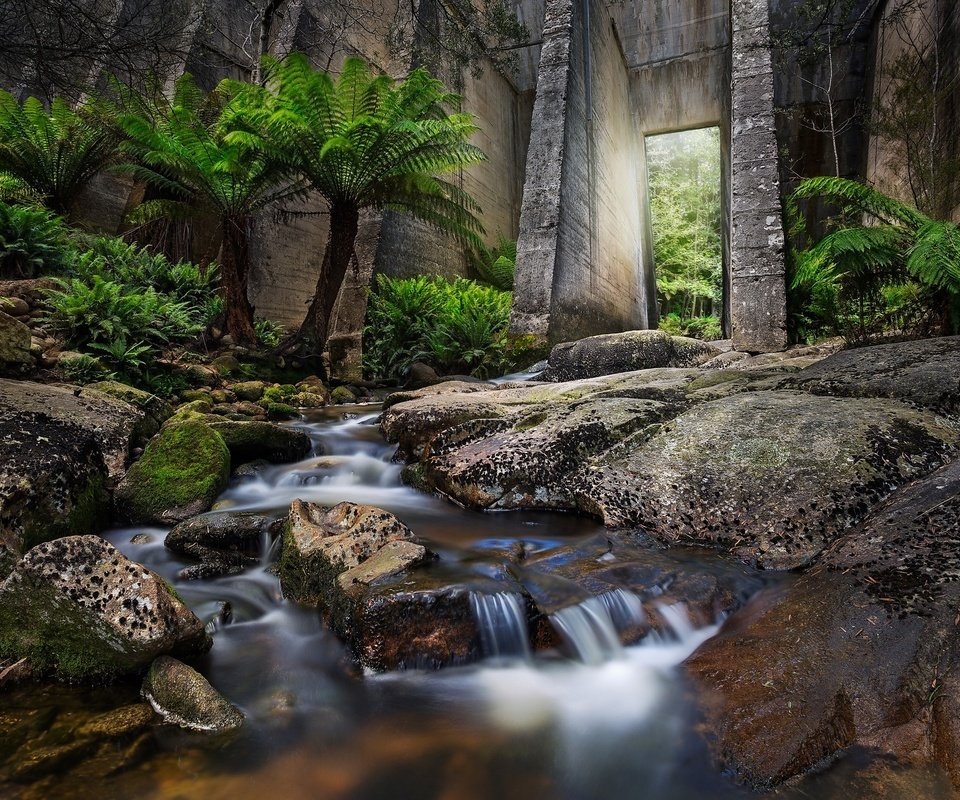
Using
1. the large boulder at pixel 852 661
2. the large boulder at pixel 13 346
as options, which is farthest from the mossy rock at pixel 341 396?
the large boulder at pixel 852 661

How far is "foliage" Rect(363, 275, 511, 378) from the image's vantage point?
8.50 metres

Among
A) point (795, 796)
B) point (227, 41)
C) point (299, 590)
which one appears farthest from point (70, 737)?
point (227, 41)

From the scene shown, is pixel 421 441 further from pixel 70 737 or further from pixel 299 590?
pixel 70 737

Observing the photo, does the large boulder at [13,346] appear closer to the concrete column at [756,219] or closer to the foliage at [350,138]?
the foliage at [350,138]

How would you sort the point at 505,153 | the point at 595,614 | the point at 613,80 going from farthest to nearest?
1. the point at 505,153
2. the point at 613,80
3. the point at 595,614

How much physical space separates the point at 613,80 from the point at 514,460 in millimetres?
10314

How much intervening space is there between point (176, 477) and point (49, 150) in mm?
8111

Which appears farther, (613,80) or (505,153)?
(505,153)

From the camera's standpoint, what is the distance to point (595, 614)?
218 centimetres

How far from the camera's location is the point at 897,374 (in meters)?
3.52

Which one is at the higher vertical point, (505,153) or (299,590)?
(505,153)

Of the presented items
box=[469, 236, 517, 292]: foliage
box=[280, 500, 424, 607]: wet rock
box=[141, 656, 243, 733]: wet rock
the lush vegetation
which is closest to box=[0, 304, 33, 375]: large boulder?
box=[280, 500, 424, 607]: wet rock

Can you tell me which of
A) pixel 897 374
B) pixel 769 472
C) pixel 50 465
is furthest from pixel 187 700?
pixel 897 374

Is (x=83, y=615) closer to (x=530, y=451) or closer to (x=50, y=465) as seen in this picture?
(x=50, y=465)
